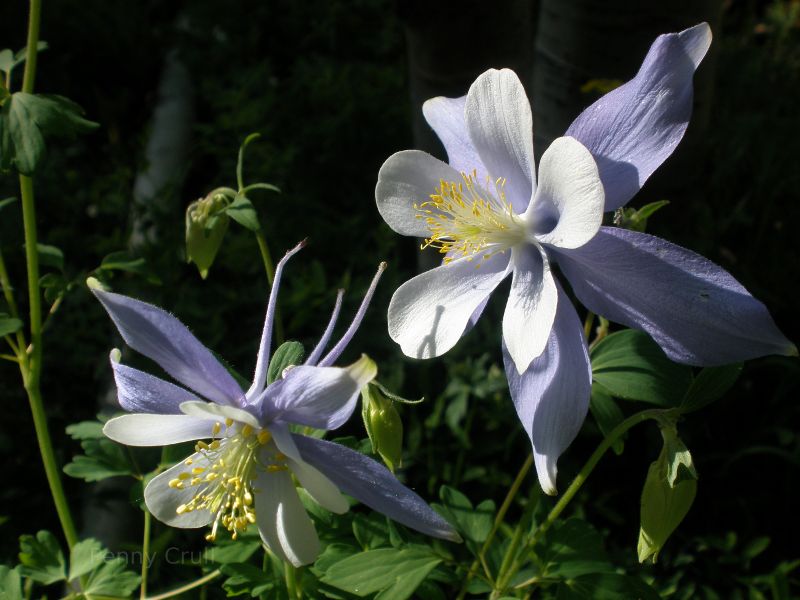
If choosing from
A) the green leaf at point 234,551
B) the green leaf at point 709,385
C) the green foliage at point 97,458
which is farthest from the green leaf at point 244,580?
the green leaf at point 709,385

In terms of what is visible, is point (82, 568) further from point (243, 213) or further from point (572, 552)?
point (572, 552)

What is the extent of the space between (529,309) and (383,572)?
0.42 metres

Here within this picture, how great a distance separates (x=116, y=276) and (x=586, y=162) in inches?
72.2

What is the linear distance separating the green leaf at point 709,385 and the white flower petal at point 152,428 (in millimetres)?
570

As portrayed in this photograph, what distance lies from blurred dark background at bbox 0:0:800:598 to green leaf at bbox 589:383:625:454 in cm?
64

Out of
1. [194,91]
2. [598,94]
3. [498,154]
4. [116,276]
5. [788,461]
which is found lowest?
[788,461]

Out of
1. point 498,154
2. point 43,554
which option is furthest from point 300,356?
point 43,554

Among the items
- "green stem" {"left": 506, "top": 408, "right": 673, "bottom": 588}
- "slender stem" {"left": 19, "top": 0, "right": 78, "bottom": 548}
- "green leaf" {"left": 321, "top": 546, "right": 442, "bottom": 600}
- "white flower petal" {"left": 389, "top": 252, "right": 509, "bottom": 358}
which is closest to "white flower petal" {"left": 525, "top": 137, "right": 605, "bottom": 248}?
"white flower petal" {"left": 389, "top": 252, "right": 509, "bottom": 358}

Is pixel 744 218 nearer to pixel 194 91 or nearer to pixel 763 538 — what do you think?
pixel 763 538

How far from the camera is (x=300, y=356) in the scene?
1.03 metres

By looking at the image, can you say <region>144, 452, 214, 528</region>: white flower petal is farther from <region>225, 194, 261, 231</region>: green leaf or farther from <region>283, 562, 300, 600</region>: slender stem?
<region>225, 194, 261, 231</region>: green leaf

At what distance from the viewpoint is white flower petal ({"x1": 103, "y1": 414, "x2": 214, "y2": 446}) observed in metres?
0.90

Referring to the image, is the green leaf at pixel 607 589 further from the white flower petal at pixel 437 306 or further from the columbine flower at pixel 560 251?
the white flower petal at pixel 437 306

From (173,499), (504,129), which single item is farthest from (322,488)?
(504,129)
